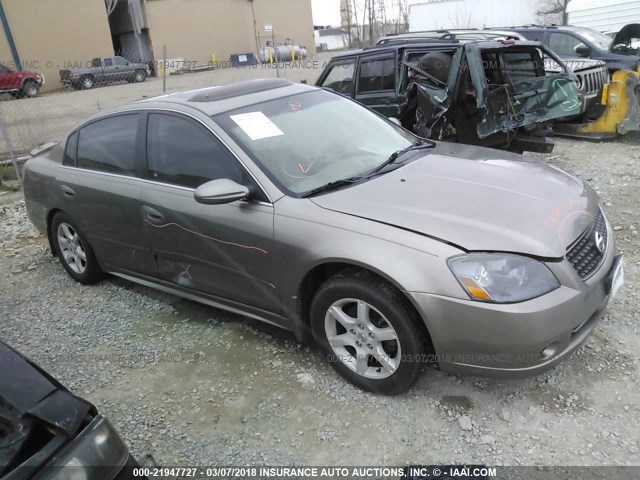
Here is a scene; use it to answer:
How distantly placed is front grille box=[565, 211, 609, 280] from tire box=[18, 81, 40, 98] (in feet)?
89.3

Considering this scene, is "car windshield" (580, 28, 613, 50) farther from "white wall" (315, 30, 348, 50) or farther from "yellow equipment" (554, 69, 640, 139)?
"white wall" (315, 30, 348, 50)

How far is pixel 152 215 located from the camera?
3.37 metres

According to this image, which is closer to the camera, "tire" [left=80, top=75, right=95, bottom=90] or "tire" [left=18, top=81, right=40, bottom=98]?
"tire" [left=18, top=81, right=40, bottom=98]

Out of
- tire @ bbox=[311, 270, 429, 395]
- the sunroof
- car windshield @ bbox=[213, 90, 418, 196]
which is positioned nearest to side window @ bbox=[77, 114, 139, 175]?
the sunroof

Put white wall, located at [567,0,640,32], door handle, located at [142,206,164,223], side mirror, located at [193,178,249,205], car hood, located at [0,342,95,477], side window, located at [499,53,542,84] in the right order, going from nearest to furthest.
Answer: car hood, located at [0,342,95,477], side mirror, located at [193,178,249,205], door handle, located at [142,206,164,223], side window, located at [499,53,542,84], white wall, located at [567,0,640,32]

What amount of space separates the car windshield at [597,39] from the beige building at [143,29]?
19.4 m

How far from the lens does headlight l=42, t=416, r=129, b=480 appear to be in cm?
149

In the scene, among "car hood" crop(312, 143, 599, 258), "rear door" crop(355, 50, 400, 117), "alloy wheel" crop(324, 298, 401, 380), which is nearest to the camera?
"car hood" crop(312, 143, 599, 258)

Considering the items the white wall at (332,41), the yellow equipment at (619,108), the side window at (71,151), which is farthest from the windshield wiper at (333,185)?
the white wall at (332,41)

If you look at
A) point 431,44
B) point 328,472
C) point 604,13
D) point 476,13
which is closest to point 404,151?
point 328,472

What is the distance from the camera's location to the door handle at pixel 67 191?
13.2 ft

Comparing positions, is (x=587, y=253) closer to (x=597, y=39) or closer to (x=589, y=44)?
(x=589, y=44)

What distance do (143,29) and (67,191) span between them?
37.1m

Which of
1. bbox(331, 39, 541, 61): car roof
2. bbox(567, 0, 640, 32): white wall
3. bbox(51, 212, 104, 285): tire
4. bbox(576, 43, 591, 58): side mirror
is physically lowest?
bbox(51, 212, 104, 285): tire
